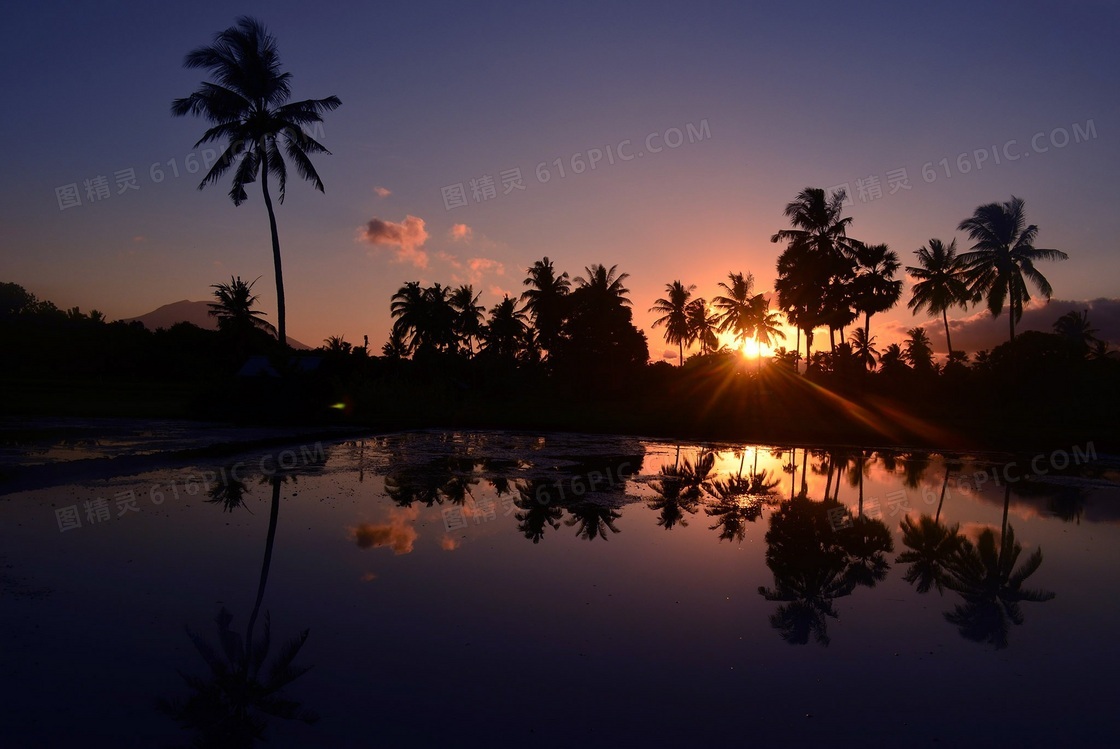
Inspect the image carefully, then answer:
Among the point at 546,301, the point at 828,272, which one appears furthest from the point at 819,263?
the point at 546,301

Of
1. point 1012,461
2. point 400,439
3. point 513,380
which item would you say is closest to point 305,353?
point 513,380

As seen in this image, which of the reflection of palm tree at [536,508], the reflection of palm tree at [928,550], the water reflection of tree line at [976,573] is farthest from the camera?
the reflection of palm tree at [536,508]

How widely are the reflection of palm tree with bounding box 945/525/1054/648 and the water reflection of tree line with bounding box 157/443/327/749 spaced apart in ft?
19.5

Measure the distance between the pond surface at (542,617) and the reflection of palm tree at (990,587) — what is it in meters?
0.04

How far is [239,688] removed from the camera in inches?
183

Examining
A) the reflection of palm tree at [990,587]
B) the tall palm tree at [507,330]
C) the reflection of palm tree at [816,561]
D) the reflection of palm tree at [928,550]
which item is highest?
the tall palm tree at [507,330]

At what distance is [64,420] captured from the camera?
23359mm

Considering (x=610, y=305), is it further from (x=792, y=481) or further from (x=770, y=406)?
(x=792, y=481)

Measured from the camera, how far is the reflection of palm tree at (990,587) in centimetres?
636

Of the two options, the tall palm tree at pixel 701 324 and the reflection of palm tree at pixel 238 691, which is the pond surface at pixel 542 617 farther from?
the tall palm tree at pixel 701 324

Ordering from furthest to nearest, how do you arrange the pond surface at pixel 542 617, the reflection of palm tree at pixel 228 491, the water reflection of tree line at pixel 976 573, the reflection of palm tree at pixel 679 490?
the reflection of palm tree at pixel 679 490 → the reflection of palm tree at pixel 228 491 → the water reflection of tree line at pixel 976 573 → the pond surface at pixel 542 617

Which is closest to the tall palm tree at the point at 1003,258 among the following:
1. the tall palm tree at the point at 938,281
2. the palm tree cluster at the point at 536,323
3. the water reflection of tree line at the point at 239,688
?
the tall palm tree at the point at 938,281

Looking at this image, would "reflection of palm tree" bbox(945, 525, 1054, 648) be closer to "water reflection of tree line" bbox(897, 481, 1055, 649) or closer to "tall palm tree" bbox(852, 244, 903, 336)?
"water reflection of tree line" bbox(897, 481, 1055, 649)

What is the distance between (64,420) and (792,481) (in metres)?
24.3
